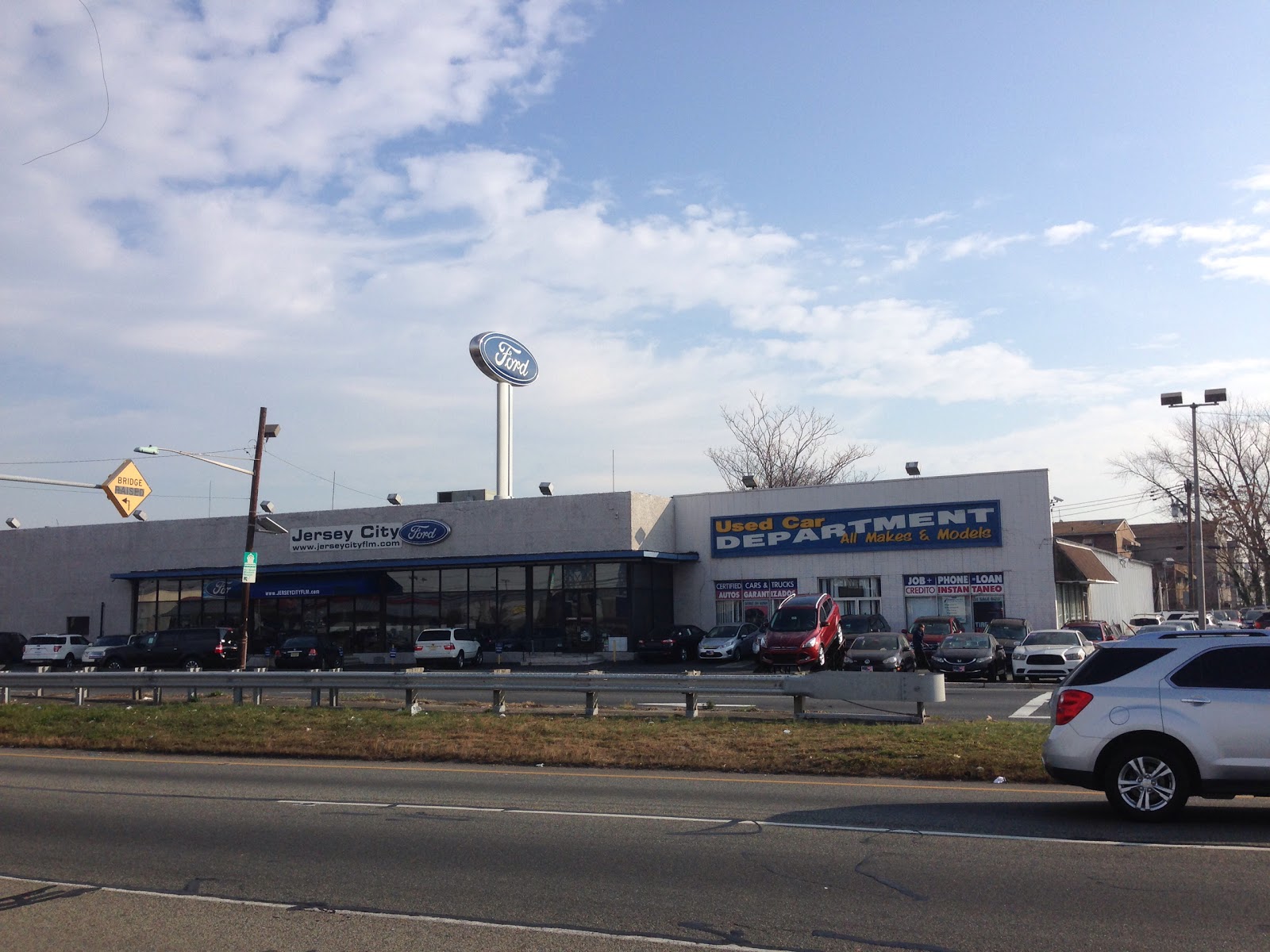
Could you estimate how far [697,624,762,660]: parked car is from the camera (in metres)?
39.9

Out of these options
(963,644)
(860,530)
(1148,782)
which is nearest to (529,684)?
(1148,782)

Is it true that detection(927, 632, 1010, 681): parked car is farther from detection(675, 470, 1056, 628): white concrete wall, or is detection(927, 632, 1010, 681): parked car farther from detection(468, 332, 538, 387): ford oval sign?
detection(468, 332, 538, 387): ford oval sign

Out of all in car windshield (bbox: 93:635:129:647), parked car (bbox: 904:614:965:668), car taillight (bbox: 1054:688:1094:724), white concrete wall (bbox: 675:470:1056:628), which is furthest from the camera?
car windshield (bbox: 93:635:129:647)

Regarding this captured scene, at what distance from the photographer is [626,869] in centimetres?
826

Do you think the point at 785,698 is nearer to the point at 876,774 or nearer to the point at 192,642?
the point at 876,774

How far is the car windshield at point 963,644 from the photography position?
30641 mm

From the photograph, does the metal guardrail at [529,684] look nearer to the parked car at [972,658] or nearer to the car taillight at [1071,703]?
the car taillight at [1071,703]

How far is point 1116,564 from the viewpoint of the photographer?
6072cm

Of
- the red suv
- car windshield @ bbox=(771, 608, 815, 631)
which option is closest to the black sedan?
the red suv

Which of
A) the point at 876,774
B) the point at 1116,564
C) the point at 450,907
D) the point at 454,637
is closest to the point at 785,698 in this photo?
the point at 876,774

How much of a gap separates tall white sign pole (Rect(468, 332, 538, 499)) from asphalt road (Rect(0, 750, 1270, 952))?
123ft

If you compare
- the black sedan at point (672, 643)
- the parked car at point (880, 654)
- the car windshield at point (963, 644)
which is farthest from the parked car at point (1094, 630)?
the black sedan at point (672, 643)

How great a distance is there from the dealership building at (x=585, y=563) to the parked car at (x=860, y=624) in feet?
15.0

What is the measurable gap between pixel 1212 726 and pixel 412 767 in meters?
9.57
